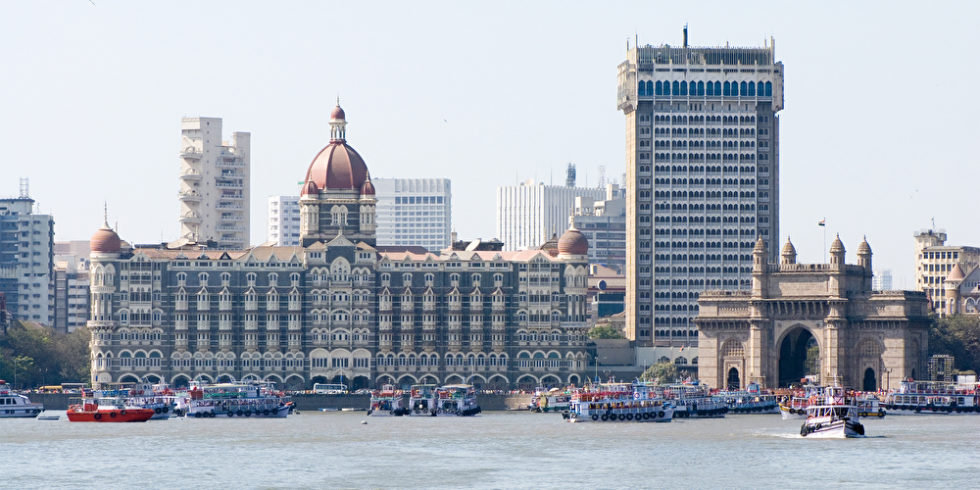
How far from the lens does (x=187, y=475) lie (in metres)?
166

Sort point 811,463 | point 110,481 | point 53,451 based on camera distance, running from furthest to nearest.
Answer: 1. point 53,451
2. point 811,463
3. point 110,481

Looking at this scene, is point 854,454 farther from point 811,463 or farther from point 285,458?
point 285,458

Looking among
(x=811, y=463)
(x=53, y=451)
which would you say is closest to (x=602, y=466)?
(x=811, y=463)

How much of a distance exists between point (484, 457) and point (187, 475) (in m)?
24.8

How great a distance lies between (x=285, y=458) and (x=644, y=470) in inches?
1092

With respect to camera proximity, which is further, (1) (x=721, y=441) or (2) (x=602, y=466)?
(1) (x=721, y=441)

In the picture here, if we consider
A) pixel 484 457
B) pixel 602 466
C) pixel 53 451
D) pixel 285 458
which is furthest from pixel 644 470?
pixel 53 451

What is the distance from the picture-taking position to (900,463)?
173500 mm

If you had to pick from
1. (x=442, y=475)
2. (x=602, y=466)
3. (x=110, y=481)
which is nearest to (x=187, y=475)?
(x=110, y=481)

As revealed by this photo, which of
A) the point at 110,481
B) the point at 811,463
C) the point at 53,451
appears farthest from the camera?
the point at 53,451

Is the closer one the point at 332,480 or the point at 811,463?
the point at 332,480

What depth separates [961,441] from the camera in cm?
19612

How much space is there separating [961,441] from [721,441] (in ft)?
62.3

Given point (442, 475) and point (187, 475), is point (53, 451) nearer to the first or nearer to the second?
point (187, 475)
